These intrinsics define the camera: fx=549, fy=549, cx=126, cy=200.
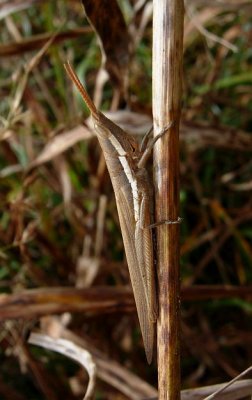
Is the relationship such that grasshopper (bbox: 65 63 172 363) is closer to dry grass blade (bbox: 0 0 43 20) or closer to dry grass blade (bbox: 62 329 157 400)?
dry grass blade (bbox: 62 329 157 400)

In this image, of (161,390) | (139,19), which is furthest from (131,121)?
(161,390)

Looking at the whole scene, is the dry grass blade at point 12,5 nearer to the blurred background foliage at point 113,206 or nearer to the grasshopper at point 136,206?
the blurred background foliage at point 113,206

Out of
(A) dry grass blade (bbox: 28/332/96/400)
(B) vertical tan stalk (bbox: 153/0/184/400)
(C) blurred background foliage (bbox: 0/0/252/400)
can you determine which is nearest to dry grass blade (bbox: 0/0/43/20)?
(C) blurred background foliage (bbox: 0/0/252/400)

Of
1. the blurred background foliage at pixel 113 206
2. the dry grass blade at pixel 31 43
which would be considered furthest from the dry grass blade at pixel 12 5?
the dry grass blade at pixel 31 43

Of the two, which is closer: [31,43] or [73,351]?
[73,351]

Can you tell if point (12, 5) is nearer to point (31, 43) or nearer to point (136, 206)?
point (31, 43)

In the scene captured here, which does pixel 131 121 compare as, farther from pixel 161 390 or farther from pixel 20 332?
pixel 161 390

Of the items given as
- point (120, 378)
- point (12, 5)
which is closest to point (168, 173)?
point (120, 378)
